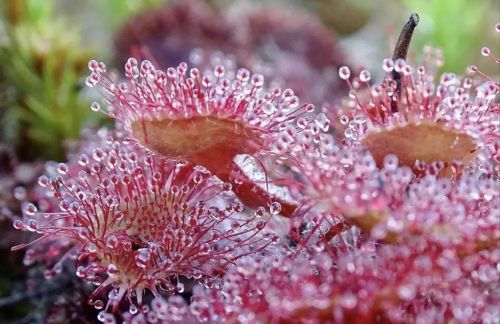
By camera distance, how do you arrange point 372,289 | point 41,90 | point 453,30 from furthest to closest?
point 453,30 < point 41,90 < point 372,289

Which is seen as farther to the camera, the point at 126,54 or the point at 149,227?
the point at 126,54

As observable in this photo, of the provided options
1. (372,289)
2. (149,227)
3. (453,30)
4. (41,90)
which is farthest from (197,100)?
(453,30)

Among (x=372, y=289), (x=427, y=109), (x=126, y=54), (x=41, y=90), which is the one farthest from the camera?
(x=126, y=54)

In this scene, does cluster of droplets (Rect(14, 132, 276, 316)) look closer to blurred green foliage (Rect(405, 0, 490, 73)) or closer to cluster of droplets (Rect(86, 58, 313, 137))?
cluster of droplets (Rect(86, 58, 313, 137))

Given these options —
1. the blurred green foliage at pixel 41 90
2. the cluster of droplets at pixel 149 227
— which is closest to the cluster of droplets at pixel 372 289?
the cluster of droplets at pixel 149 227

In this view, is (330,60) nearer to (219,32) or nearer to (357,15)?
(219,32)

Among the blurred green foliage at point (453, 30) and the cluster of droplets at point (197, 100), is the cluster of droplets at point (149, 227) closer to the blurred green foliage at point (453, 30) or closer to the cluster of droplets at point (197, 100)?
the cluster of droplets at point (197, 100)

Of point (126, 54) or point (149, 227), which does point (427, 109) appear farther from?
point (126, 54)

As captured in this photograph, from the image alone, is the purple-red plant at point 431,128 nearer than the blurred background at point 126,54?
Yes
